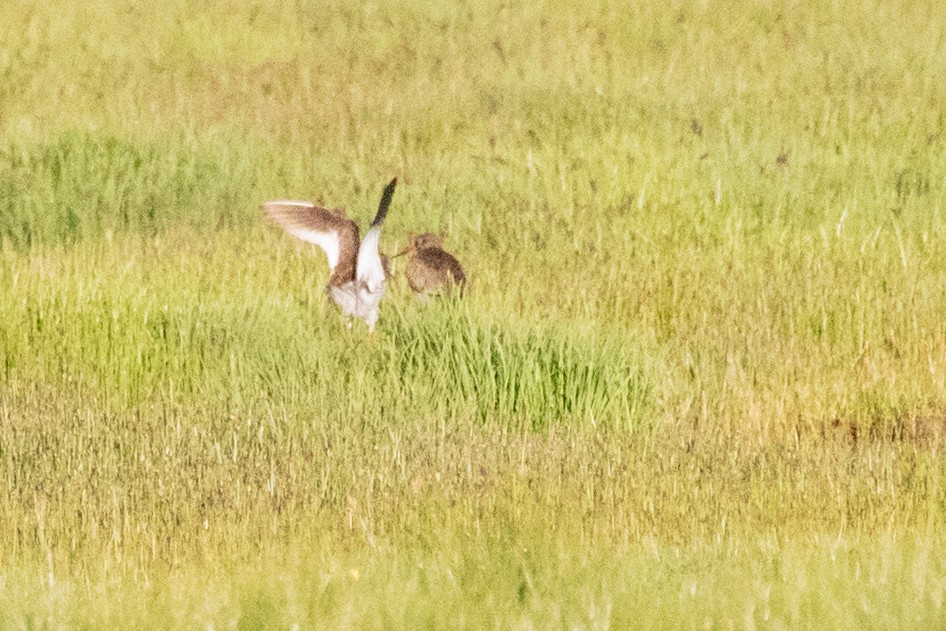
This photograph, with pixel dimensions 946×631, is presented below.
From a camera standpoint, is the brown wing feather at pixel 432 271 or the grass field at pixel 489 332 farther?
the brown wing feather at pixel 432 271

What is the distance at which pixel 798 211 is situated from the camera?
9328 mm

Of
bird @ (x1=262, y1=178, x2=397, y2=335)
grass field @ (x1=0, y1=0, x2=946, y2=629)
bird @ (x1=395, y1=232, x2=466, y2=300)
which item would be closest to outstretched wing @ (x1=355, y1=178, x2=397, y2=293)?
bird @ (x1=262, y1=178, x2=397, y2=335)

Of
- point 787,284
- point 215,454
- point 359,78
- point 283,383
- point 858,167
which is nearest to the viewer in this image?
point 215,454

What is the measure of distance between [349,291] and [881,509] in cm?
252

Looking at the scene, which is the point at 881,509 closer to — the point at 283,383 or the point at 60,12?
the point at 283,383

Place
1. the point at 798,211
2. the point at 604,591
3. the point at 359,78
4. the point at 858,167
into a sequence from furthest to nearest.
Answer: the point at 359,78, the point at 858,167, the point at 798,211, the point at 604,591

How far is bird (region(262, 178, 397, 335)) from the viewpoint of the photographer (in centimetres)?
688

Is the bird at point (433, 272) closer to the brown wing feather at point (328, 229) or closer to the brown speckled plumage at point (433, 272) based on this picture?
the brown speckled plumage at point (433, 272)

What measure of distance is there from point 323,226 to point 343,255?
149 mm

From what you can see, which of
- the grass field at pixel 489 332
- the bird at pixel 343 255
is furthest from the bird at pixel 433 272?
the bird at pixel 343 255

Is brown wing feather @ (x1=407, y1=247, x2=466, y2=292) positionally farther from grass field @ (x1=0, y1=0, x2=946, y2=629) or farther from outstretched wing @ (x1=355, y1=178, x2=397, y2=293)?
outstretched wing @ (x1=355, y1=178, x2=397, y2=293)

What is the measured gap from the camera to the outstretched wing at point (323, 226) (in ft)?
22.9

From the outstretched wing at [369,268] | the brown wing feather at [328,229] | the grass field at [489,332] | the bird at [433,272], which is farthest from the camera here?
the bird at [433,272]

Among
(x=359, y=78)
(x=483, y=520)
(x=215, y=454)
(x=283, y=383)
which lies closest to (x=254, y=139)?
(x=359, y=78)
